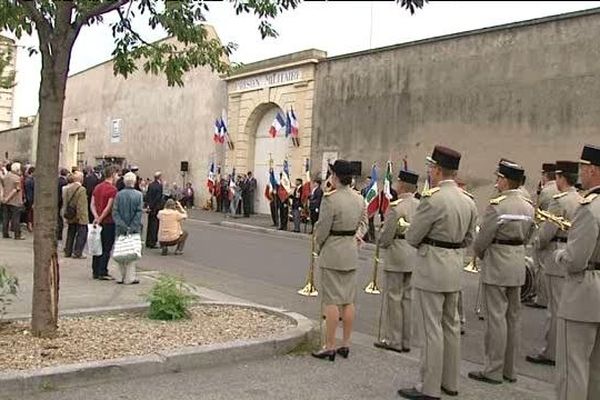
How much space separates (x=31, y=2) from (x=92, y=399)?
3452 mm

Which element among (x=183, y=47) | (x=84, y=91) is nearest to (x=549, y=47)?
(x=183, y=47)

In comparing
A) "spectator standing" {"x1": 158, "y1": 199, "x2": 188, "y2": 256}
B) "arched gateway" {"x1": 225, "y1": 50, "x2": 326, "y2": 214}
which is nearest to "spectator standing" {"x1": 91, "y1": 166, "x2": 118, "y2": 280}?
"spectator standing" {"x1": 158, "y1": 199, "x2": 188, "y2": 256}

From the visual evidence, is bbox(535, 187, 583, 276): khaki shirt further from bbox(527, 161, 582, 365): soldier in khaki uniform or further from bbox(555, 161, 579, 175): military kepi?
bbox(555, 161, 579, 175): military kepi

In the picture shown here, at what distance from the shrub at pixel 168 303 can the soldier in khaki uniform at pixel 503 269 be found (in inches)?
120

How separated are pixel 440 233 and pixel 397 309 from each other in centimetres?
180

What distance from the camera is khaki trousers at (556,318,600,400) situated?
498 cm

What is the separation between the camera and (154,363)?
5.95 meters

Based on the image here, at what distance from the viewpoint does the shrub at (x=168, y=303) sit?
7.54 meters

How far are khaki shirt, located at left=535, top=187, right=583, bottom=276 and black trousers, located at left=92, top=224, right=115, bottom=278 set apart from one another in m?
6.44

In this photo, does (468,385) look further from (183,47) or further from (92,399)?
(183,47)

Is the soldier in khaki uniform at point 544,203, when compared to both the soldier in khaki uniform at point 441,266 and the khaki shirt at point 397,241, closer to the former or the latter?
the khaki shirt at point 397,241

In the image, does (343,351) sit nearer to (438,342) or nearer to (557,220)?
(438,342)

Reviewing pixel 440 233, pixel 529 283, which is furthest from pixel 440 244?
pixel 529 283

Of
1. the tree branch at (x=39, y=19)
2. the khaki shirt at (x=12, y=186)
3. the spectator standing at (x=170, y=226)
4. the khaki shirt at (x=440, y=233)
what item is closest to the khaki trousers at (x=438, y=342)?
the khaki shirt at (x=440, y=233)
